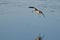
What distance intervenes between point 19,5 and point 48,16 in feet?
5.69

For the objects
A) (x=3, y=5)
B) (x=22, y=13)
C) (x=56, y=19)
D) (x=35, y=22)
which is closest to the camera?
(x=35, y=22)

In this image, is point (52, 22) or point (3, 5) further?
point (3, 5)

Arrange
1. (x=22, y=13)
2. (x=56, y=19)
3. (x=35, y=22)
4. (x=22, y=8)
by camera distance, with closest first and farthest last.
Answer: (x=35, y=22)
(x=56, y=19)
(x=22, y=13)
(x=22, y=8)

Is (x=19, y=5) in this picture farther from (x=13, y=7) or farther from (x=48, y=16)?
(x=48, y=16)

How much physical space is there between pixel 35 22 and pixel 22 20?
0.37 m

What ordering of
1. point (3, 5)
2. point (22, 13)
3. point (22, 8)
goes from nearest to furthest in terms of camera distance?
1. point (22, 13)
2. point (22, 8)
3. point (3, 5)

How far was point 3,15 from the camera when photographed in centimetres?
571

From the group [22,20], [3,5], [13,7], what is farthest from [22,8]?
[22,20]

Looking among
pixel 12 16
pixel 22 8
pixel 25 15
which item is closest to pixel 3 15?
pixel 12 16

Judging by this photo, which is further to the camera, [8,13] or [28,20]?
[8,13]

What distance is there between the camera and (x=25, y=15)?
570 cm

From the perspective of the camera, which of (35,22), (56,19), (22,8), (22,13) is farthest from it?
(22,8)

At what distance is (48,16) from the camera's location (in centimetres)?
579

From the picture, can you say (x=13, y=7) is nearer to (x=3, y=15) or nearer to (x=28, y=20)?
(x=3, y=15)
